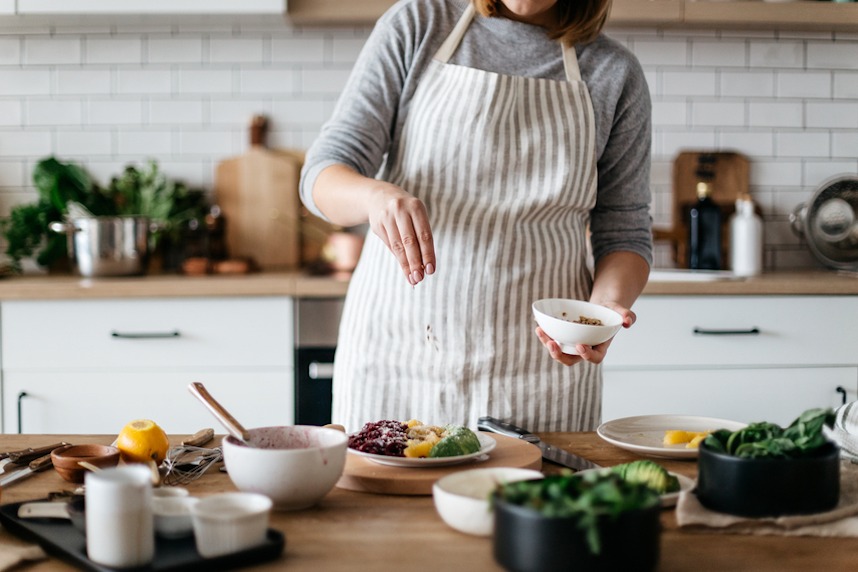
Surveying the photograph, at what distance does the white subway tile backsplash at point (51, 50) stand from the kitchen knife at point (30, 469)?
2.30 metres

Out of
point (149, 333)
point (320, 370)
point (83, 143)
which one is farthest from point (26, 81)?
point (320, 370)

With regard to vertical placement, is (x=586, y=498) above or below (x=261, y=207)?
below

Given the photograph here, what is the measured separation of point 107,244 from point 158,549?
2137mm

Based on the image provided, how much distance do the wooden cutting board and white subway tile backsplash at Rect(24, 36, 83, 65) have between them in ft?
2.08

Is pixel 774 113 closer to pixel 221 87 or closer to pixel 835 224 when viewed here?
pixel 835 224

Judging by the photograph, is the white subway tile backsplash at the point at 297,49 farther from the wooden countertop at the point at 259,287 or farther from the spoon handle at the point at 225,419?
the spoon handle at the point at 225,419

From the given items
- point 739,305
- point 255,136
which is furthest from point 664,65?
point 255,136

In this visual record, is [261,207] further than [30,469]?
Yes

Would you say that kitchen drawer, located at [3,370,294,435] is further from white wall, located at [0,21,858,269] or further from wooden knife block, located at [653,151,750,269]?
wooden knife block, located at [653,151,750,269]

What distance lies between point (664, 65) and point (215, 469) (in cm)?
254

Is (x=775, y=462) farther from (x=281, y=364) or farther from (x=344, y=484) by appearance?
(x=281, y=364)

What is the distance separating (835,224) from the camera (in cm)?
314

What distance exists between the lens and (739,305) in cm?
268

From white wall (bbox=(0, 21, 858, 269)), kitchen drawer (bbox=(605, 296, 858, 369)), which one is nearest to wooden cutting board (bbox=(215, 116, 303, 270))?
white wall (bbox=(0, 21, 858, 269))
